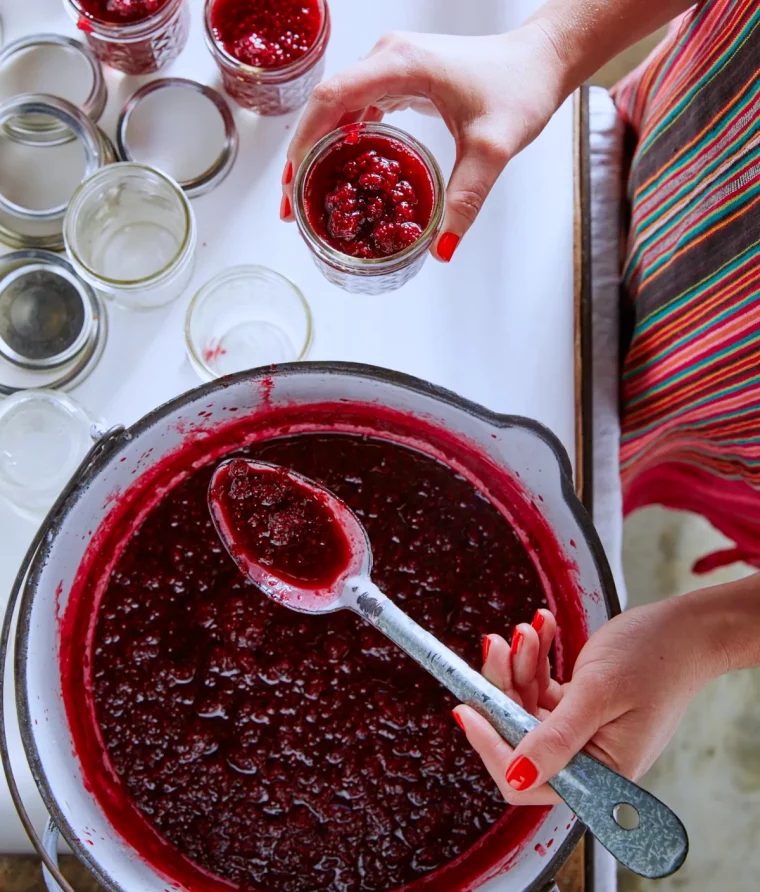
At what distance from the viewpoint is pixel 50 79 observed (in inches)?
48.2

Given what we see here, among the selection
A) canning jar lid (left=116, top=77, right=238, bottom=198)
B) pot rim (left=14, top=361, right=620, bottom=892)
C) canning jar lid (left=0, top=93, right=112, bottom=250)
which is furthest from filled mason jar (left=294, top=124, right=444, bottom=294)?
canning jar lid (left=0, top=93, right=112, bottom=250)

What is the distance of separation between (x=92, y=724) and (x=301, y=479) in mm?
384

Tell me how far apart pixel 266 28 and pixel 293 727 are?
879 mm

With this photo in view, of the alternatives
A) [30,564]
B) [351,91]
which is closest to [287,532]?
[30,564]

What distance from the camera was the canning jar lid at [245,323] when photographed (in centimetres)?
116

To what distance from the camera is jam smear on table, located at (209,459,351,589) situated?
1020mm

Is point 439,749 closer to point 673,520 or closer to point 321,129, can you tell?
point 321,129

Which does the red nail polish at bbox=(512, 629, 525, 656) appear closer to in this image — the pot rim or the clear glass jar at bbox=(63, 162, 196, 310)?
the pot rim

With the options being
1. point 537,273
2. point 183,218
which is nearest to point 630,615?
point 537,273

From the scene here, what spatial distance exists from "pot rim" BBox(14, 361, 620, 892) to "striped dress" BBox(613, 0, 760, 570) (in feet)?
0.75

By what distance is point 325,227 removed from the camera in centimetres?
100

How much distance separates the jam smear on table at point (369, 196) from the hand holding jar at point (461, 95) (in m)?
0.03

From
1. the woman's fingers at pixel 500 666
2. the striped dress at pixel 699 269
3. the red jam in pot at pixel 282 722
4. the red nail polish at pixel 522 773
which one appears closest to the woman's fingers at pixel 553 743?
the red nail polish at pixel 522 773

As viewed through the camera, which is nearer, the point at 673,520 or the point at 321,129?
the point at 321,129
